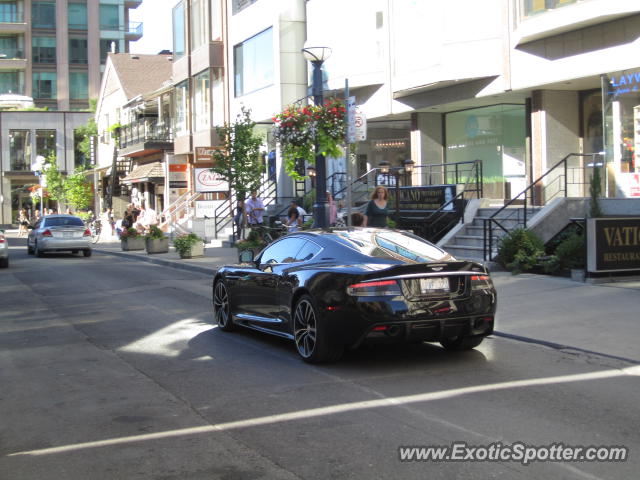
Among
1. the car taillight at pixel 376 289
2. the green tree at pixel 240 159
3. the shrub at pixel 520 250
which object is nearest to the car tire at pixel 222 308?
the car taillight at pixel 376 289

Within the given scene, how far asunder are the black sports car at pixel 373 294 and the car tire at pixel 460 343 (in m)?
0.01

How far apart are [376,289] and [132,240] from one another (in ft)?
78.5

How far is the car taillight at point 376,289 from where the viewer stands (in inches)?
304

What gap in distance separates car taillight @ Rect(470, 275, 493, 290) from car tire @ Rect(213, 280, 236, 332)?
366 cm

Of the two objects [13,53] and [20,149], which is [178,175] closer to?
[20,149]

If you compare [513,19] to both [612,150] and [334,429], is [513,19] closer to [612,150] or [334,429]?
[612,150]

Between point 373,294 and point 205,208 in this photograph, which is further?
point 205,208

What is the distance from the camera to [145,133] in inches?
1742

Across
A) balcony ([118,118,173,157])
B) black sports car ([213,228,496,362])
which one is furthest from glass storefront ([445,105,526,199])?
balcony ([118,118,173,157])

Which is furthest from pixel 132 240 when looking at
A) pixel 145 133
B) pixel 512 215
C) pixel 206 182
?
pixel 512 215

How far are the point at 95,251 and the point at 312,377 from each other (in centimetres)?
2665

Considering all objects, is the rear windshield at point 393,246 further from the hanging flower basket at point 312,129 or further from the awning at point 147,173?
the awning at point 147,173

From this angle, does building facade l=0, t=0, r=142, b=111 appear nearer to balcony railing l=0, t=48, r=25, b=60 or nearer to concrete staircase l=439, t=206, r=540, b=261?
balcony railing l=0, t=48, r=25, b=60

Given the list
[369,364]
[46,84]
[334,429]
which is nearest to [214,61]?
[369,364]
